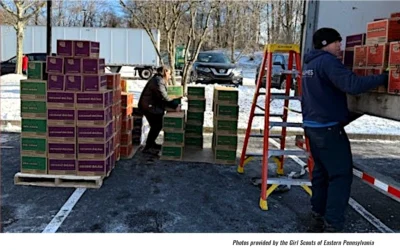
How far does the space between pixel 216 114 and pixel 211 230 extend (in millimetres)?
2991

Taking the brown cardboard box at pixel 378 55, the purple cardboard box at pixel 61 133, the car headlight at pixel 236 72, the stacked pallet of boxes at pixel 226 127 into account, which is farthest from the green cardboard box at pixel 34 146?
the car headlight at pixel 236 72

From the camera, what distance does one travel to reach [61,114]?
17.4 feet

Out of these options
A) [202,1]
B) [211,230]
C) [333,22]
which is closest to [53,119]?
[211,230]

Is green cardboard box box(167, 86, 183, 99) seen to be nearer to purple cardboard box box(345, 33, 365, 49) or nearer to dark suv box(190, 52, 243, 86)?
purple cardboard box box(345, 33, 365, 49)

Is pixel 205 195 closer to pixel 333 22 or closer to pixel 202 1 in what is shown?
pixel 333 22

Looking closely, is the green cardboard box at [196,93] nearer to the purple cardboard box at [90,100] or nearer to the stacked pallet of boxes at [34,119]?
the purple cardboard box at [90,100]

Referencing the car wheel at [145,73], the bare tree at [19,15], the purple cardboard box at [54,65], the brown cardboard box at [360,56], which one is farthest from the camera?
the car wheel at [145,73]

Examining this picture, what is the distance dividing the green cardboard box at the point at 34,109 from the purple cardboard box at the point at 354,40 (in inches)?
149

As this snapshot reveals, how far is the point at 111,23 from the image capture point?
1383 inches

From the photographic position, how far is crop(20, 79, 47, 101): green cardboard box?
5.25 metres

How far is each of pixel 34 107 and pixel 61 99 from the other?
365mm

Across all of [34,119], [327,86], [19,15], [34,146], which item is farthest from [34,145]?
[19,15]

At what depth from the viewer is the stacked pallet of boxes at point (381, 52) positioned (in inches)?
140

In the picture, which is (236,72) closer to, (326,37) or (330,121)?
(326,37)
